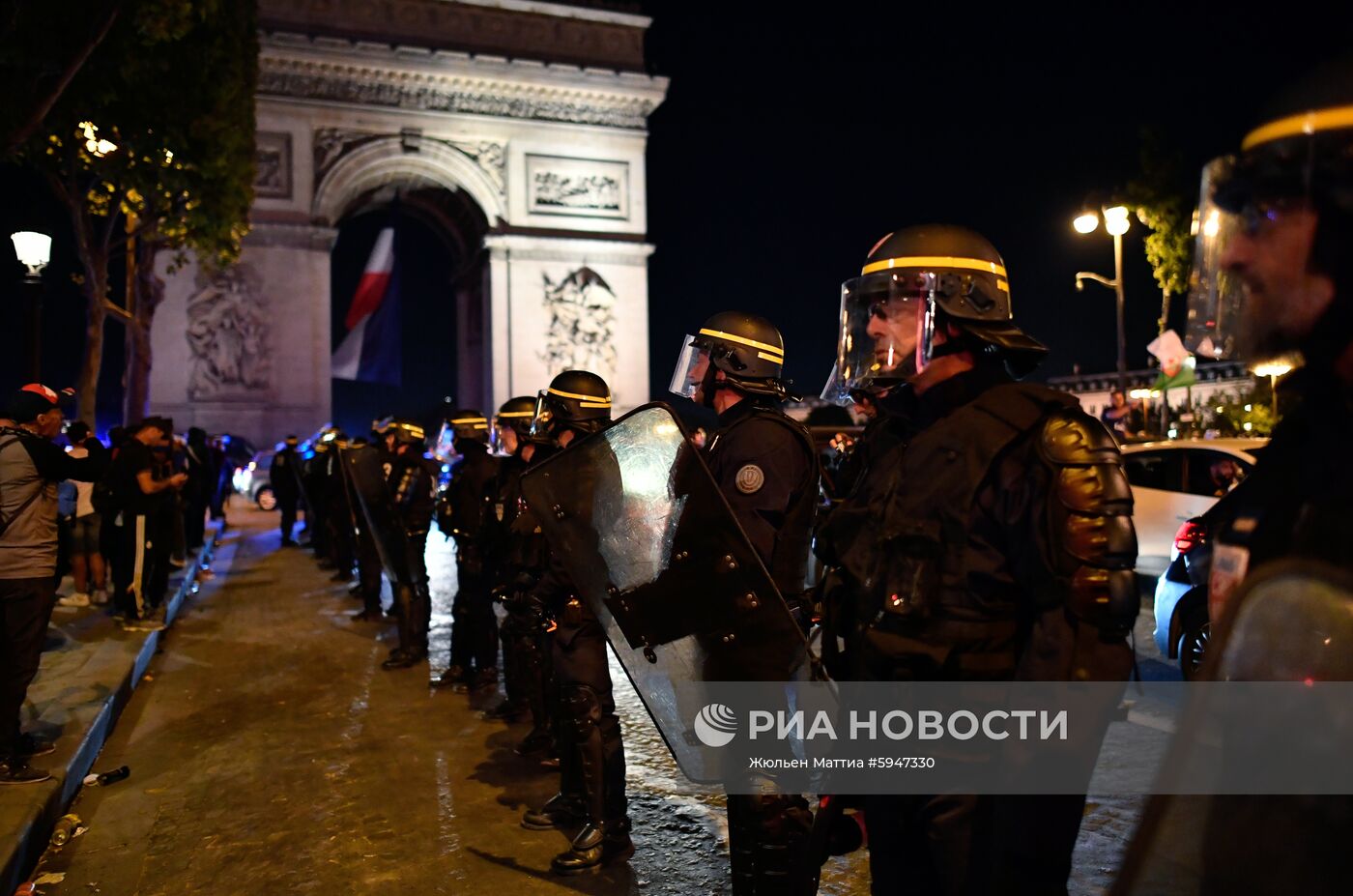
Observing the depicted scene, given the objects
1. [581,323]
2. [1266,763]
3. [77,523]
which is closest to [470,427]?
[77,523]

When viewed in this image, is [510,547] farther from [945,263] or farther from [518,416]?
[945,263]

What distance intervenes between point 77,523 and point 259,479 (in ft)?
51.0

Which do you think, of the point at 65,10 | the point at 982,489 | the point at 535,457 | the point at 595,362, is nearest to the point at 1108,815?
the point at 982,489

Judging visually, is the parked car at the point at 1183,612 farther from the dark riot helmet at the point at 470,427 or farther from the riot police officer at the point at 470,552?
the dark riot helmet at the point at 470,427

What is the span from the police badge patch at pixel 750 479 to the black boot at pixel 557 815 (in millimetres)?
2003

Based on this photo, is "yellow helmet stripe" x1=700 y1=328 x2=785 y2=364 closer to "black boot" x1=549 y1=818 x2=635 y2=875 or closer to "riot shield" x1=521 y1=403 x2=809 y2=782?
"riot shield" x1=521 y1=403 x2=809 y2=782

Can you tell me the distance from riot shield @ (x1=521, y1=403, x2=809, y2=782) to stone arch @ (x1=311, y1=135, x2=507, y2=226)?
26.8 m

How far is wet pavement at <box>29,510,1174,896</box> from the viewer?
379cm

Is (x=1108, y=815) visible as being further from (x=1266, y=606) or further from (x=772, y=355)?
(x=1266, y=606)

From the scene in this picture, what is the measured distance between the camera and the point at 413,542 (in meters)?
7.50

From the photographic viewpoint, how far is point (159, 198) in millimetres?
15273

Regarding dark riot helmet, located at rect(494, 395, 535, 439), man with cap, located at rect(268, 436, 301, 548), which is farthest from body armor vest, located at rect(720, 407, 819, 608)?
man with cap, located at rect(268, 436, 301, 548)

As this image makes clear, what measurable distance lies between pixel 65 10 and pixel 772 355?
8.87 meters

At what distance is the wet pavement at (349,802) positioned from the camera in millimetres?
3793
